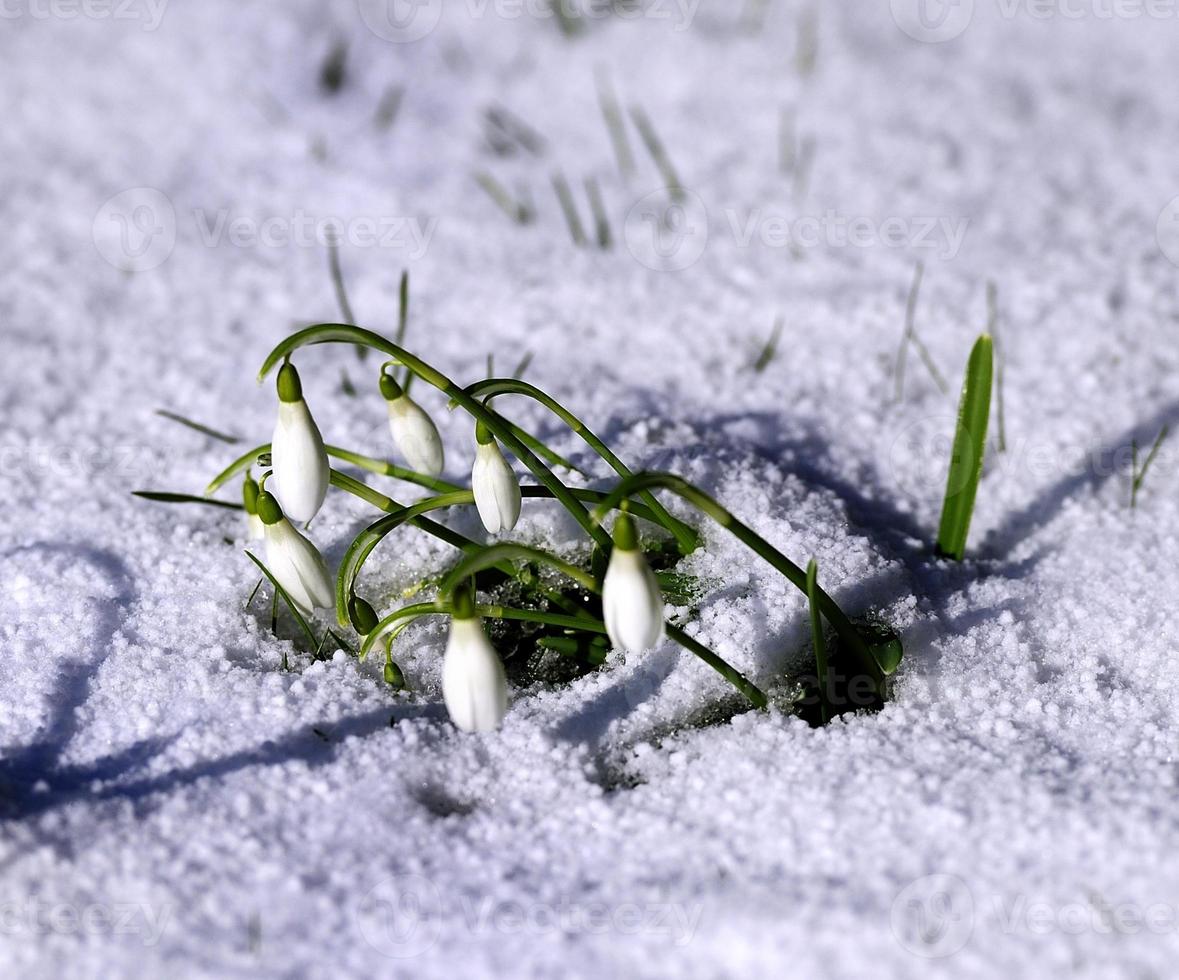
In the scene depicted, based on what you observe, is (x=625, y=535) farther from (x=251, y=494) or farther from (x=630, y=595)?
(x=251, y=494)

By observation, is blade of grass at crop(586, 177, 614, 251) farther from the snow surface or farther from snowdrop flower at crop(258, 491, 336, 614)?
snowdrop flower at crop(258, 491, 336, 614)

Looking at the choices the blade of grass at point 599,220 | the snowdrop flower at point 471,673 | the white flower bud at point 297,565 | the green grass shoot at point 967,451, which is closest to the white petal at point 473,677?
the snowdrop flower at point 471,673

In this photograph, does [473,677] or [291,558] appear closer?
[473,677]

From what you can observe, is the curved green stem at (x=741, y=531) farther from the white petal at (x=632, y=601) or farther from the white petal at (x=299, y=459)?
the white petal at (x=299, y=459)

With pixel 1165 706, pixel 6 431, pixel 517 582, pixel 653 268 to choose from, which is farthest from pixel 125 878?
pixel 653 268

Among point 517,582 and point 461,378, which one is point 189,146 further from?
point 517,582

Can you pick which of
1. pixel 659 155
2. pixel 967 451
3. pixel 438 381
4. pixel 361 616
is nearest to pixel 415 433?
pixel 438 381
